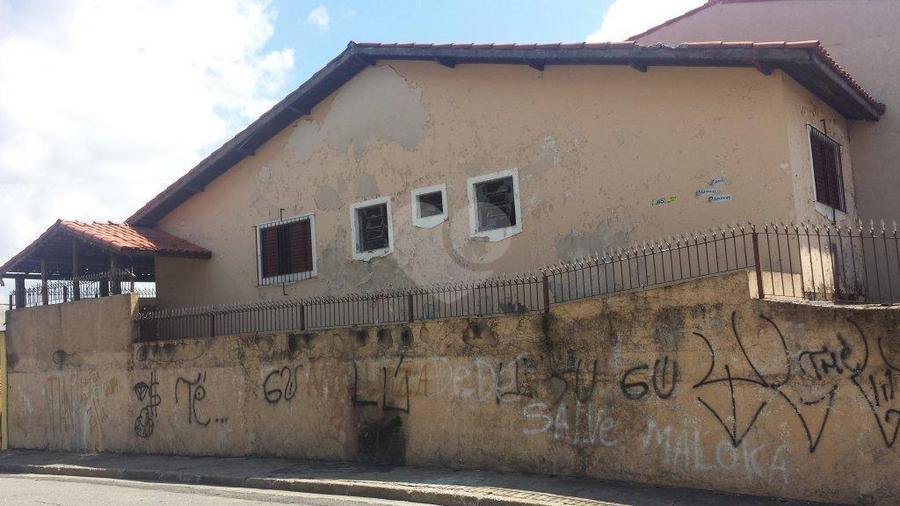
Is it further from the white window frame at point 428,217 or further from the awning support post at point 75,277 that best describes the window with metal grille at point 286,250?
the awning support post at point 75,277

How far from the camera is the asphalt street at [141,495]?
32.5 feet

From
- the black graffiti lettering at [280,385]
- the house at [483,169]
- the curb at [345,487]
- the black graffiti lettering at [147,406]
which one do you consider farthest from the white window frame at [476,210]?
the black graffiti lettering at [147,406]

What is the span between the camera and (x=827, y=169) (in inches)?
472

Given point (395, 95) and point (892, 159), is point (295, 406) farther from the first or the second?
point (892, 159)

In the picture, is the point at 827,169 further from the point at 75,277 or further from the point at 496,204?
the point at 75,277

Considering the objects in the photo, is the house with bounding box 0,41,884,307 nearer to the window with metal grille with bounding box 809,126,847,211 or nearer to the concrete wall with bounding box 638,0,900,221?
the window with metal grille with bounding box 809,126,847,211

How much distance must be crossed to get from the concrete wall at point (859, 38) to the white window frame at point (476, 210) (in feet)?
15.7

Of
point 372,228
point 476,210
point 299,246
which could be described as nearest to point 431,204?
point 476,210

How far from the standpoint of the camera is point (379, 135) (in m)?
14.6

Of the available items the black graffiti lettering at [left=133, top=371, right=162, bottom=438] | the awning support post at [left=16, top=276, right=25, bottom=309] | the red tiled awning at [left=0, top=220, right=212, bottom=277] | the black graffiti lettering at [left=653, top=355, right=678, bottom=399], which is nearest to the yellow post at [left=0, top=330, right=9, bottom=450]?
the awning support post at [left=16, top=276, right=25, bottom=309]

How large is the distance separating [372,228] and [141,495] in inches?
241

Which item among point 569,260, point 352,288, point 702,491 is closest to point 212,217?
point 352,288

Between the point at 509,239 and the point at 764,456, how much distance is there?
5.81 metres

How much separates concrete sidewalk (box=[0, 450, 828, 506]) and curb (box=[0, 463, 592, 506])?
0.4 inches
